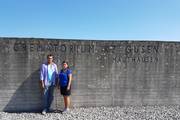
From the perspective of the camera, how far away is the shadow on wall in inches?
275

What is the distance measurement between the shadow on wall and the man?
0.33 m

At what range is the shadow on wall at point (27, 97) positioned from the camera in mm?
6973

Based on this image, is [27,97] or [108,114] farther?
[27,97]

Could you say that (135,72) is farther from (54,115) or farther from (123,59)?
(54,115)

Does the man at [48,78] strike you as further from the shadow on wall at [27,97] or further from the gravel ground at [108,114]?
the gravel ground at [108,114]

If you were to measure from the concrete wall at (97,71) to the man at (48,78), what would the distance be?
337 mm

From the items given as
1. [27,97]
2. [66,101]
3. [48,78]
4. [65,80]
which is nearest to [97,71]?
[65,80]

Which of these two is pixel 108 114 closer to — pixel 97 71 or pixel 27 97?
pixel 97 71

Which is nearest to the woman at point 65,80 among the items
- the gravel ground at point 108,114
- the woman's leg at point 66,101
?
the woman's leg at point 66,101

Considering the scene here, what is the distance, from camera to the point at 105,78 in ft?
24.5

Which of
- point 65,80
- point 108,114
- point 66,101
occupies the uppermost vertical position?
point 65,80

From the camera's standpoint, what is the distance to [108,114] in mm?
6680

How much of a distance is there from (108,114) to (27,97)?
2.57 meters

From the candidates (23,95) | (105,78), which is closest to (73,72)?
(105,78)
